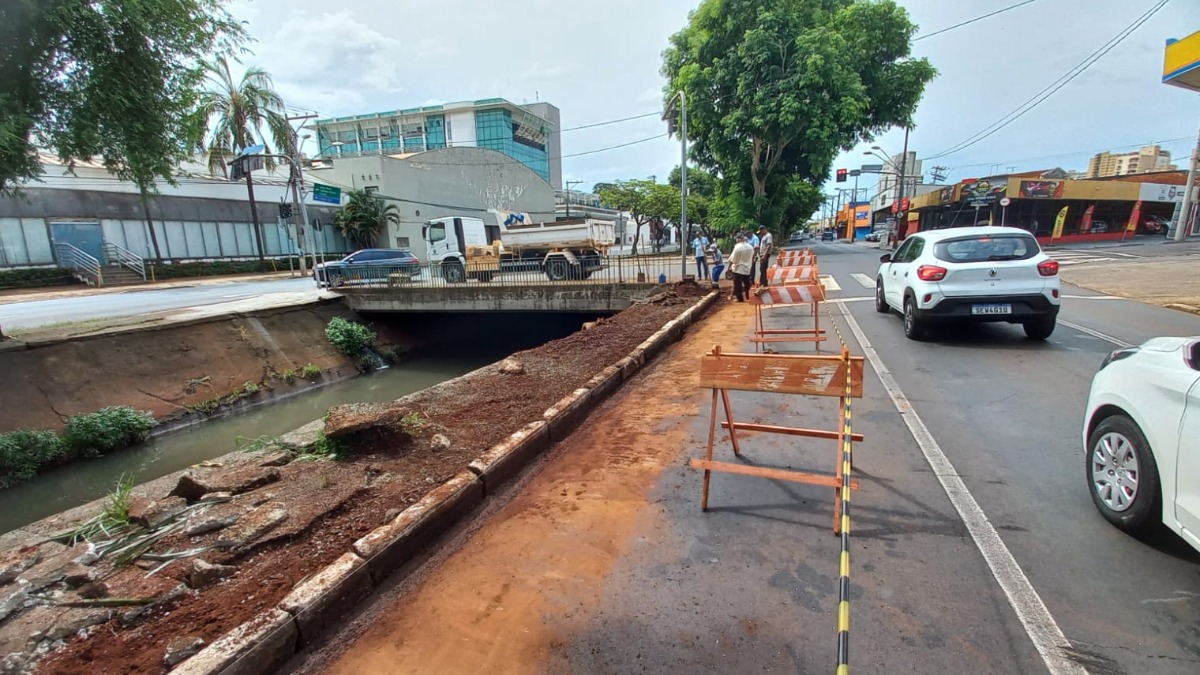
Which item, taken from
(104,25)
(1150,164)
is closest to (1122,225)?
(1150,164)

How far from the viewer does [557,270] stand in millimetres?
18438

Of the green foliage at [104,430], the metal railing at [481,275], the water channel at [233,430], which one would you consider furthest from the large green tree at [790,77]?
the green foliage at [104,430]

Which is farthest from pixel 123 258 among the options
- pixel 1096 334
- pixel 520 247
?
pixel 1096 334

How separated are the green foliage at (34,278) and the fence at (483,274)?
16130 millimetres

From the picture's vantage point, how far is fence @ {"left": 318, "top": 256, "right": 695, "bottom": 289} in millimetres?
16328

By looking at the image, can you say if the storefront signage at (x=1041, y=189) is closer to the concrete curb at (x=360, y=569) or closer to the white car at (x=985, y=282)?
the white car at (x=985, y=282)

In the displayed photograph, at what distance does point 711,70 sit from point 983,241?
14.9 m

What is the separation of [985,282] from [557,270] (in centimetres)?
1340

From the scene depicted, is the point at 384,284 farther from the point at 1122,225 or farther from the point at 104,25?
the point at 1122,225

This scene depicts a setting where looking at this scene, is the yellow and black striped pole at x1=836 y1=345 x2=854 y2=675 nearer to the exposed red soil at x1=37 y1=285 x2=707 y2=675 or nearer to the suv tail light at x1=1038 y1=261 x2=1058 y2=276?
the exposed red soil at x1=37 y1=285 x2=707 y2=675

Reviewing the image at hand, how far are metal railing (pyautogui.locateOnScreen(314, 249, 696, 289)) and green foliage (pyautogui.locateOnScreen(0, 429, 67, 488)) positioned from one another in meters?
9.13

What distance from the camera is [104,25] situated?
775 centimetres

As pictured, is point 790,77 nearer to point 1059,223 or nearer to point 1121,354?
point 1121,354

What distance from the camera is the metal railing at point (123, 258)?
84.7 ft
